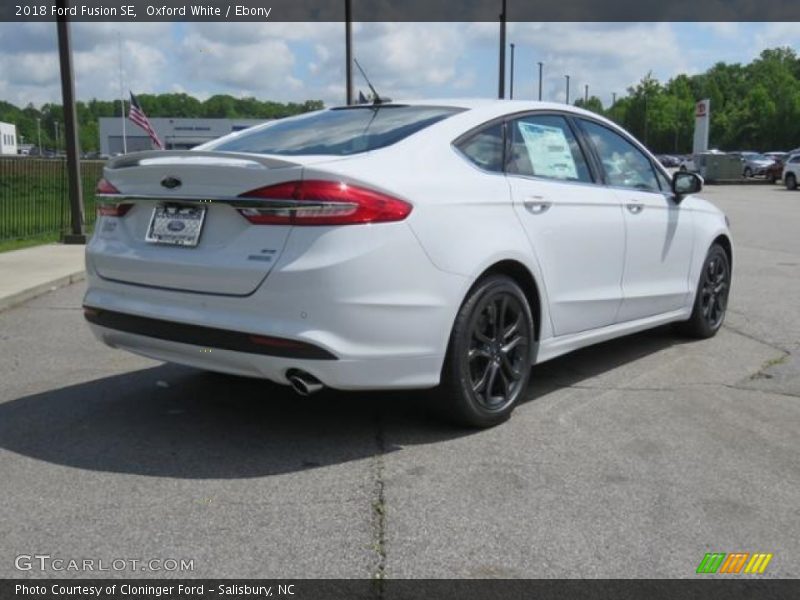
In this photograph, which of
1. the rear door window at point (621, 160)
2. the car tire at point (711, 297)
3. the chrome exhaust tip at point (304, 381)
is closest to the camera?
the chrome exhaust tip at point (304, 381)

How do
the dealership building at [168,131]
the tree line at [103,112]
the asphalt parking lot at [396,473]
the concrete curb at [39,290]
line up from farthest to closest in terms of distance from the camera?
the tree line at [103,112]
the dealership building at [168,131]
the concrete curb at [39,290]
the asphalt parking lot at [396,473]

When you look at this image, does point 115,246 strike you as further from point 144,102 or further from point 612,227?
point 144,102

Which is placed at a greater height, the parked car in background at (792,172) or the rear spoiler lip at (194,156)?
the rear spoiler lip at (194,156)

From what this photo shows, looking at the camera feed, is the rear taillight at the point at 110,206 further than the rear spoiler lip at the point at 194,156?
Yes

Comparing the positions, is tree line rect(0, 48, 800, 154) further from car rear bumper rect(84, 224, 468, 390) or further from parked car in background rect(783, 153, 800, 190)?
car rear bumper rect(84, 224, 468, 390)

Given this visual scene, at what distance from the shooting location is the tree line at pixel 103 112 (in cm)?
10925

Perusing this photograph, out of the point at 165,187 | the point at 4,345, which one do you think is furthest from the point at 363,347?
the point at 4,345

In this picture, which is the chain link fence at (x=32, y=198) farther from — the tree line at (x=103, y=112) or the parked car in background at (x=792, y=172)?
the tree line at (x=103, y=112)

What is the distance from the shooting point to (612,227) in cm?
522

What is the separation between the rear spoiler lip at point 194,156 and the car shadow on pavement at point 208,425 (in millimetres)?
1335

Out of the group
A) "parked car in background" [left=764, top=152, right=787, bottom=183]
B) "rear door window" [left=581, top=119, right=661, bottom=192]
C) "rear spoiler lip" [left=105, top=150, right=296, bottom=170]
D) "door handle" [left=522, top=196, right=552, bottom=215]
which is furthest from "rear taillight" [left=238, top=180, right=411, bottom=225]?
"parked car in background" [left=764, top=152, right=787, bottom=183]

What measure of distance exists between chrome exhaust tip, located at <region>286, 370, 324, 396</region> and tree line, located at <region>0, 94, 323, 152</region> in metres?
73.6
